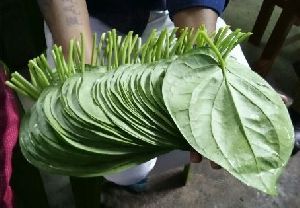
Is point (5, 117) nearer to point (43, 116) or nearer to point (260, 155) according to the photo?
point (43, 116)

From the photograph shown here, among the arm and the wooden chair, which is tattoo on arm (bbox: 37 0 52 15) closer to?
the arm

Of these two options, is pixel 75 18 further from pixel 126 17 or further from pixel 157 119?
pixel 157 119

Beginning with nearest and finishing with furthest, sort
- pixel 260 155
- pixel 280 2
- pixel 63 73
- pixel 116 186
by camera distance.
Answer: pixel 260 155, pixel 63 73, pixel 116 186, pixel 280 2

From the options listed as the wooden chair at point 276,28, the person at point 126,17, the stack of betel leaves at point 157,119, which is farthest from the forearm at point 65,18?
the wooden chair at point 276,28

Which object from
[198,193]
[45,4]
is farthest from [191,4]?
[198,193]

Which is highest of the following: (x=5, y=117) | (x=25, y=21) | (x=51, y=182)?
(x=5, y=117)

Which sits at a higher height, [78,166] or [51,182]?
[78,166]

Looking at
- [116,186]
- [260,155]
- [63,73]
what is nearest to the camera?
[260,155]

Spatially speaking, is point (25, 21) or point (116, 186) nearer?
point (116, 186)

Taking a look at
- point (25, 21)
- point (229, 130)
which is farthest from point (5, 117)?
point (25, 21)
